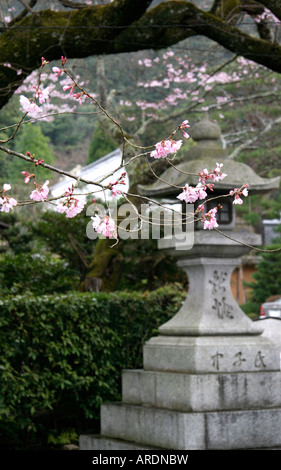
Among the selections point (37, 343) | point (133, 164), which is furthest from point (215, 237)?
point (133, 164)

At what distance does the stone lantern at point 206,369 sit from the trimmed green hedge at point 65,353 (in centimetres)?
77

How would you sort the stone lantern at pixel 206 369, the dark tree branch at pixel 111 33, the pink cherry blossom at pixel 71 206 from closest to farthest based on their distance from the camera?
1. the pink cherry blossom at pixel 71 206
2. the stone lantern at pixel 206 369
3. the dark tree branch at pixel 111 33

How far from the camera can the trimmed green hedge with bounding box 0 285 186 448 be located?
7.64m

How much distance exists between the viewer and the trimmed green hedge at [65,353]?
7.64m

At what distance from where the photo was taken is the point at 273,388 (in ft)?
22.4

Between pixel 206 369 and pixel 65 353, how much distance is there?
1.98 meters

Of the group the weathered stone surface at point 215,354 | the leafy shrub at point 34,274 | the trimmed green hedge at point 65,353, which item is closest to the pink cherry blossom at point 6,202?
the weathered stone surface at point 215,354

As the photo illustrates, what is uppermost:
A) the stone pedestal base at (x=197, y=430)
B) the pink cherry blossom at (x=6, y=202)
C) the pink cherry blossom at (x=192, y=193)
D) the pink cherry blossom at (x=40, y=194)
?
the pink cherry blossom at (x=192, y=193)

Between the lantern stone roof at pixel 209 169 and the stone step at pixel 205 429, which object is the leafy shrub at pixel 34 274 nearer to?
the lantern stone roof at pixel 209 169

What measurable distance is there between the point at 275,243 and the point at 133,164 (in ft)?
25.0
